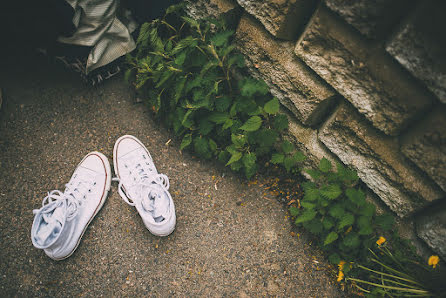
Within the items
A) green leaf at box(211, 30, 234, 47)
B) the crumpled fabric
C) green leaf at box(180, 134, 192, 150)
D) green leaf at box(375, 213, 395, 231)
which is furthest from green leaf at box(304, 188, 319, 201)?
the crumpled fabric

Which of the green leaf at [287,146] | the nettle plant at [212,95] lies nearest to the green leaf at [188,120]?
the nettle plant at [212,95]

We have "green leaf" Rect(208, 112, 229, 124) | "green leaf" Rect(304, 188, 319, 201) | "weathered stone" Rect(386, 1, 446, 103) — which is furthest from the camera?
"green leaf" Rect(208, 112, 229, 124)

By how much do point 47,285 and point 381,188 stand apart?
2.30 meters

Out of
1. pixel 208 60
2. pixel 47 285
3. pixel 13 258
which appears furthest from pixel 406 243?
pixel 13 258

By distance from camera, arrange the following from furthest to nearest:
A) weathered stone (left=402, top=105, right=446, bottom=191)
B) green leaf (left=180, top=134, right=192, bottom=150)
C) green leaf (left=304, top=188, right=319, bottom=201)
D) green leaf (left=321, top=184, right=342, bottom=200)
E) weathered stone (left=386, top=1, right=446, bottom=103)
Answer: green leaf (left=180, top=134, right=192, bottom=150), green leaf (left=304, top=188, right=319, bottom=201), green leaf (left=321, top=184, right=342, bottom=200), weathered stone (left=402, top=105, right=446, bottom=191), weathered stone (left=386, top=1, right=446, bottom=103)

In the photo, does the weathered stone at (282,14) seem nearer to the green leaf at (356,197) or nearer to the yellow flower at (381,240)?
the green leaf at (356,197)

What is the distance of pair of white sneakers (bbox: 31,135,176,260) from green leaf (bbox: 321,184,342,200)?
103cm

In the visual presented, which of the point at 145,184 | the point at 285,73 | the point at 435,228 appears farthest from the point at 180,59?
the point at 435,228

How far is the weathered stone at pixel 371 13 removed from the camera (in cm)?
118

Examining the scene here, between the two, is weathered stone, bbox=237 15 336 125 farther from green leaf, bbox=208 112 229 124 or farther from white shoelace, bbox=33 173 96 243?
white shoelace, bbox=33 173 96 243

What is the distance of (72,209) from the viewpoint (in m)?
1.74

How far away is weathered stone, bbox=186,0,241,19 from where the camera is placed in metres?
1.74

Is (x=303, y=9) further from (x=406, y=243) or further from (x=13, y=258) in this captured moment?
(x=13, y=258)

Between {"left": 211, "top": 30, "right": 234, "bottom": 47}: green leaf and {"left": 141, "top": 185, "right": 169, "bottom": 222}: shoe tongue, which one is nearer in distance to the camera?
{"left": 211, "top": 30, "right": 234, "bottom": 47}: green leaf
